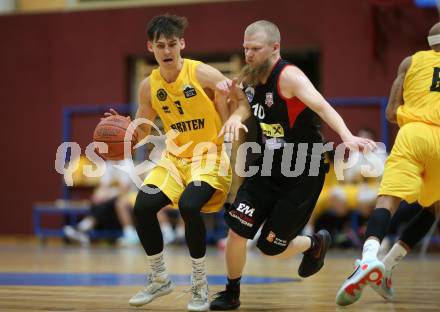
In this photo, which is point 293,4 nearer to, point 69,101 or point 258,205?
point 69,101

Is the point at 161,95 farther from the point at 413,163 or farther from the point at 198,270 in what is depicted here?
the point at 413,163

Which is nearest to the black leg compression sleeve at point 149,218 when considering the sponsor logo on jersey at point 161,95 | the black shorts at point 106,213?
the sponsor logo on jersey at point 161,95

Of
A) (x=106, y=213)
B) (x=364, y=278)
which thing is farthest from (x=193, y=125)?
(x=106, y=213)

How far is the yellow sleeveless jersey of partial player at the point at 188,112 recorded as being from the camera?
182 inches

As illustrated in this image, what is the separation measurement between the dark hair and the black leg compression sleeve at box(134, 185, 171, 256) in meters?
0.91

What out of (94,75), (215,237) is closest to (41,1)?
(94,75)

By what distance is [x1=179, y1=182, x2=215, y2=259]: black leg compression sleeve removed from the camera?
169 inches

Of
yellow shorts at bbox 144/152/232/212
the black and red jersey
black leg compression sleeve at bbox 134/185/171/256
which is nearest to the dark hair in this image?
the black and red jersey

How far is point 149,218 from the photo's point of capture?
14.5 feet

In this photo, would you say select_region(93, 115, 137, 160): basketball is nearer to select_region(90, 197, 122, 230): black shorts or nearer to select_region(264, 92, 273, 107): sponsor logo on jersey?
select_region(264, 92, 273, 107): sponsor logo on jersey

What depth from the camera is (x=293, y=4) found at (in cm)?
1191

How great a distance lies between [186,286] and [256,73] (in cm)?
205

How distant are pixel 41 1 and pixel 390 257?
10.6m

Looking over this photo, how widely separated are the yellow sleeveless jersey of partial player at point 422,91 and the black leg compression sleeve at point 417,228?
2.72 feet
